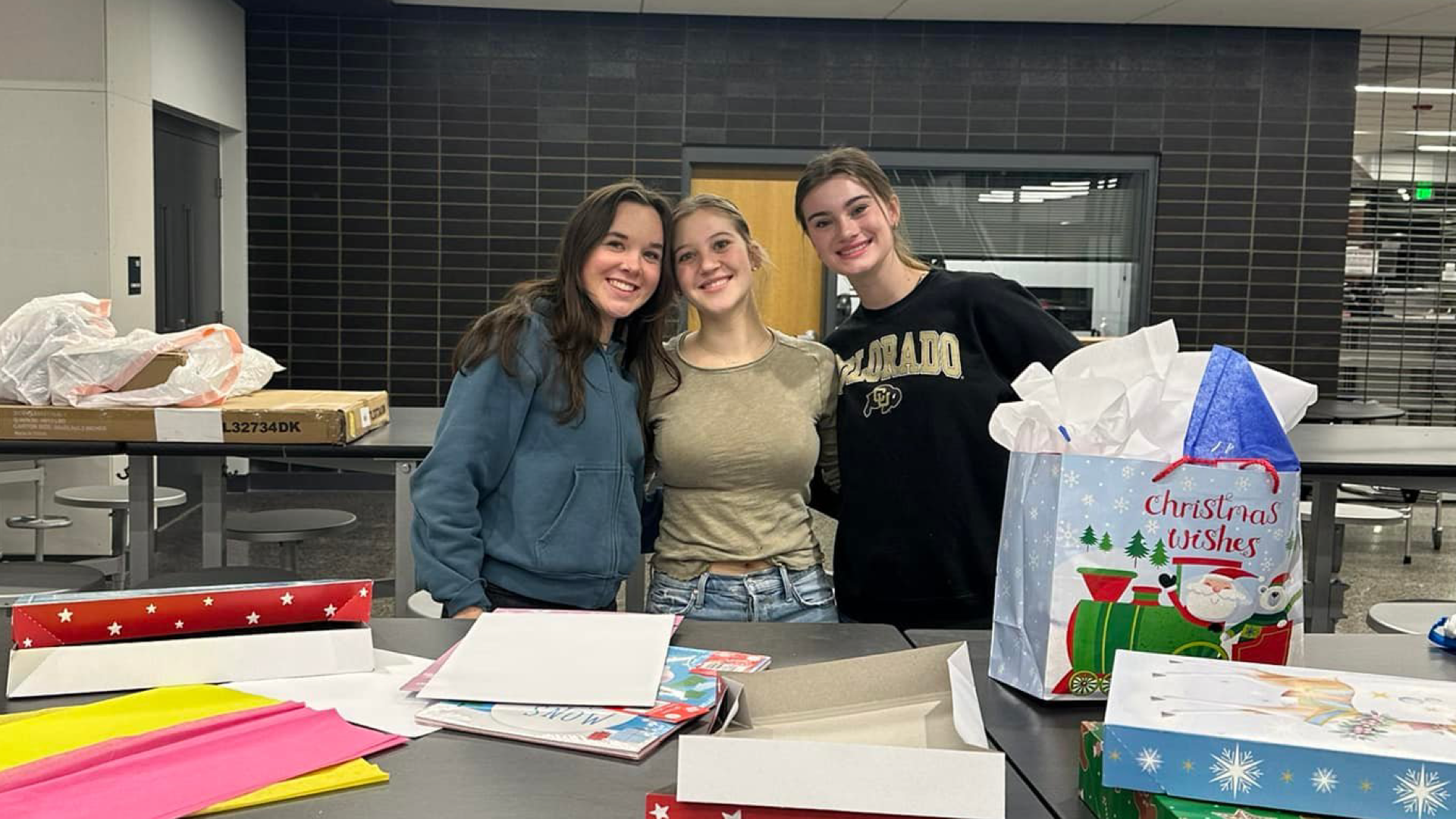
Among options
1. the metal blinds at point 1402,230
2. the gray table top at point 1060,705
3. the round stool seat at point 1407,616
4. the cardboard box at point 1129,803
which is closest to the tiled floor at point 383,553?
the metal blinds at point 1402,230

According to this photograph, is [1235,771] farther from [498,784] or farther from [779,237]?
[779,237]

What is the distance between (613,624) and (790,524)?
0.64 meters

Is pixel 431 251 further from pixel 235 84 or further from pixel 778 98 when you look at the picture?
pixel 778 98

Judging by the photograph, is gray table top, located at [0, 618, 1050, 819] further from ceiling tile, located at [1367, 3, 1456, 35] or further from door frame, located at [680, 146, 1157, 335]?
ceiling tile, located at [1367, 3, 1456, 35]

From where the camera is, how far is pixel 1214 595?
1.11m

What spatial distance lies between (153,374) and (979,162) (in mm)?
4759

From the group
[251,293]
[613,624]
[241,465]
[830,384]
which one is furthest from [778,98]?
[613,624]

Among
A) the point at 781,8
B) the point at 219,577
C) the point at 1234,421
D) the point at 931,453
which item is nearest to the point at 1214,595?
the point at 1234,421

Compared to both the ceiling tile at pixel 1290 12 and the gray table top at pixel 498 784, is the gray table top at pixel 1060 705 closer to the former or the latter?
the gray table top at pixel 498 784

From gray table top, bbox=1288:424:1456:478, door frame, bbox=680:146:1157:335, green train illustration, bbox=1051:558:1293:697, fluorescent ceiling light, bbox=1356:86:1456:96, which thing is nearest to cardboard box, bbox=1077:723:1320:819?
green train illustration, bbox=1051:558:1293:697

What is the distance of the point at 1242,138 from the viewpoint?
6602mm

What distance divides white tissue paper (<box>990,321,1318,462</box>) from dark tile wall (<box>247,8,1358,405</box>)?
18.2ft

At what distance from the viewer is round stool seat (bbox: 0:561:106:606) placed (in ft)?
9.18

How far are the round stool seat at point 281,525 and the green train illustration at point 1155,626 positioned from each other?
2.81 metres
